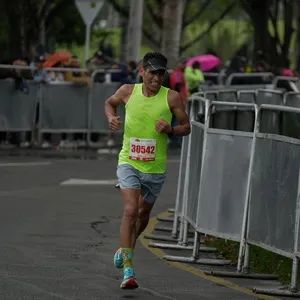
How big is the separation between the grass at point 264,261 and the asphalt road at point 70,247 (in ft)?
2.33

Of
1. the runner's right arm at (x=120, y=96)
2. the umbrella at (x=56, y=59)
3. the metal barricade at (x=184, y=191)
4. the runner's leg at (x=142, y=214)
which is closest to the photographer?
the runner's right arm at (x=120, y=96)

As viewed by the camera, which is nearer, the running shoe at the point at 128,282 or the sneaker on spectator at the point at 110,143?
the running shoe at the point at 128,282

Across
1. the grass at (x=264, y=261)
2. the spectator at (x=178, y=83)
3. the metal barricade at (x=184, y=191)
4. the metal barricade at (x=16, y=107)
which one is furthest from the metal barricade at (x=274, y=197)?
the spectator at (x=178, y=83)

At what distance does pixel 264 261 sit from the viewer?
11.8 m

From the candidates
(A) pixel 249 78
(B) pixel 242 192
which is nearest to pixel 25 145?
(A) pixel 249 78

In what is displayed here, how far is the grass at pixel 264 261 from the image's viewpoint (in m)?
11.4

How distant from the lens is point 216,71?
34.6 metres

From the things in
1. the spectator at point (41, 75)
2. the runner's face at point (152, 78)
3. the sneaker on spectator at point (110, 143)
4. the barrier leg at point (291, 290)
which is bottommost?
the sneaker on spectator at point (110, 143)

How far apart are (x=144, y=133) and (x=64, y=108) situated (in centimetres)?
1563

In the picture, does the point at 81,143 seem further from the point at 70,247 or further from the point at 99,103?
the point at 70,247

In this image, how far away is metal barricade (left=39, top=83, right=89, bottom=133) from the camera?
84.2 ft

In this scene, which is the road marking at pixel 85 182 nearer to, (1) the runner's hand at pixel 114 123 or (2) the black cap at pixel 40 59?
(2) the black cap at pixel 40 59

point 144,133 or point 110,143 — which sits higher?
point 144,133

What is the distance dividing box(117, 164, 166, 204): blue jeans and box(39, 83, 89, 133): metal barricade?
1511cm
